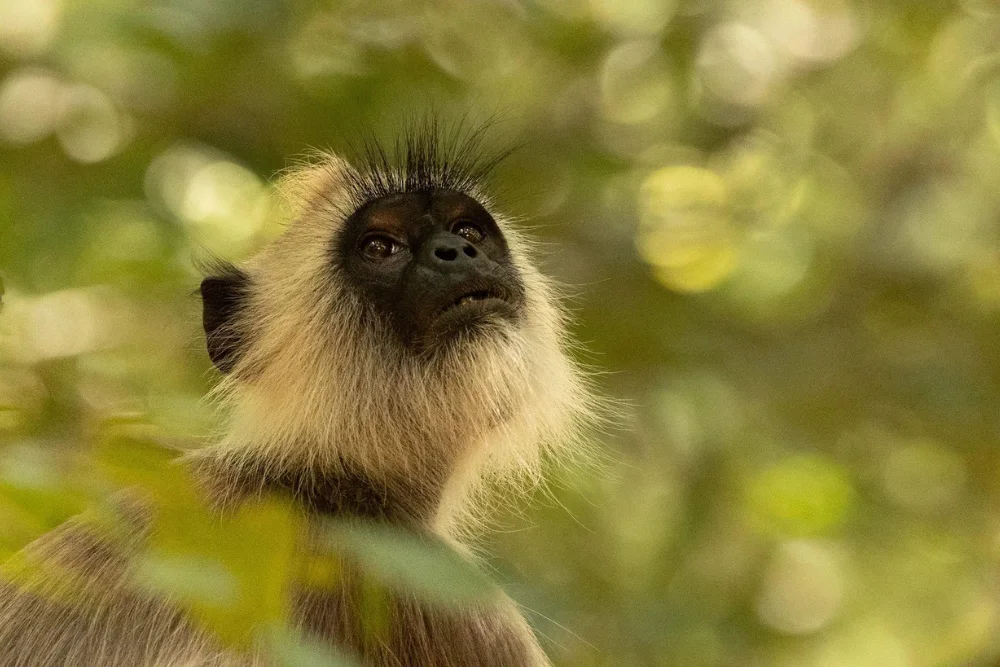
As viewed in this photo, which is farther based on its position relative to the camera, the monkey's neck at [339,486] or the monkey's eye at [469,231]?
the monkey's eye at [469,231]

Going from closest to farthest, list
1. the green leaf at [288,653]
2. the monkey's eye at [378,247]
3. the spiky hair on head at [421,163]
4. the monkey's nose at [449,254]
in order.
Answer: the green leaf at [288,653]
the monkey's nose at [449,254]
the monkey's eye at [378,247]
the spiky hair on head at [421,163]

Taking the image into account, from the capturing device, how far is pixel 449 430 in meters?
3.66

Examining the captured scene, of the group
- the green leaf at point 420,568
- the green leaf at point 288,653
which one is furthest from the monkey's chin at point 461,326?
the green leaf at point 288,653

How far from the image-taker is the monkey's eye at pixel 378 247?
381cm

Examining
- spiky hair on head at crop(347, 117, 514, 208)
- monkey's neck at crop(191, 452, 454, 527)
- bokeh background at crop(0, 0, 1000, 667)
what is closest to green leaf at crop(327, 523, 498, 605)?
monkey's neck at crop(191, 452, 454, 527)

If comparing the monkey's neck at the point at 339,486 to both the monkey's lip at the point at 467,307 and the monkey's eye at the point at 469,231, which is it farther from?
the monkey's eye at the point at 469,231

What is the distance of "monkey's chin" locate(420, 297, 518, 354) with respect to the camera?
140 inches

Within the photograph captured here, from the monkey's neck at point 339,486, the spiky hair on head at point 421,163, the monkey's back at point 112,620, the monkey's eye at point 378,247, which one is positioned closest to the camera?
the monkey's back at point 112,620

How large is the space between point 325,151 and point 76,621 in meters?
2.08

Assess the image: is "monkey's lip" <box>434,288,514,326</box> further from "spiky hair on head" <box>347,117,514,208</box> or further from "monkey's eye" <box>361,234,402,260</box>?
"spiky hair on head" <box>347,117,514,208</box>

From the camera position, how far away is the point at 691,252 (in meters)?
5.41

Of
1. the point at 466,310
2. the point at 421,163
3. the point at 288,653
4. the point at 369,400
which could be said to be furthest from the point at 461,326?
the point at 288,653

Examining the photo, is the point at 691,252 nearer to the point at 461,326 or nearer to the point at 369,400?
the point at 461,326

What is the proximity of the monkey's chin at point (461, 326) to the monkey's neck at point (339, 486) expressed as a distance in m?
0.39
